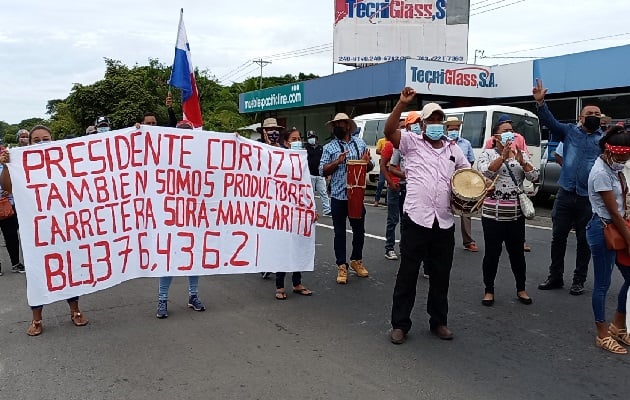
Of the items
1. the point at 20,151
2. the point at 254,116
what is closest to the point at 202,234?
the point at 20,151

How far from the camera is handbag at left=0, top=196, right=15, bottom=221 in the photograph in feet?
24.2

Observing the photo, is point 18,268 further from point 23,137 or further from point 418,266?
point 418,266

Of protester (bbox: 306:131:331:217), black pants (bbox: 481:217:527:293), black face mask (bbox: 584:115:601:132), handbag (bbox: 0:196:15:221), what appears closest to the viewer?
black pants (bbox: 481:217:527:293)

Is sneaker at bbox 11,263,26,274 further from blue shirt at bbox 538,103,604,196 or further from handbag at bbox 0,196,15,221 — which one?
blue shirt at bbox 538,103,604,196

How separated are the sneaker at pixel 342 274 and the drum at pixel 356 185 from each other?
0.61 meters

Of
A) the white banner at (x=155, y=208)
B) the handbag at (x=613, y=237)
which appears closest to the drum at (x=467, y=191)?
the handbag at (x=613, y=237)

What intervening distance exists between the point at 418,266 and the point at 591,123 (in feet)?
8.86

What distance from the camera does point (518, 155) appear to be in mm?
5656

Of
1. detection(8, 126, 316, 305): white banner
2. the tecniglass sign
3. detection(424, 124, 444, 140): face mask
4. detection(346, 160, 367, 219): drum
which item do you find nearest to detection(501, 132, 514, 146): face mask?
detection(424, 124, 444, 140): face mask

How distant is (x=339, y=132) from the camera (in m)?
6.65

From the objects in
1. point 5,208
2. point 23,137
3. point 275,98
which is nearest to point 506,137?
point 23,137

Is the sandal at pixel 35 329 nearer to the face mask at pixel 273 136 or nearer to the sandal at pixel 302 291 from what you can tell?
the sandal at pixel 302 291

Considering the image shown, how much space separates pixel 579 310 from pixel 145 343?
4.00 m

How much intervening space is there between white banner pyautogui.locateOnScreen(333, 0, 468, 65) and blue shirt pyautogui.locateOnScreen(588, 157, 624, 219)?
84.0 feet
